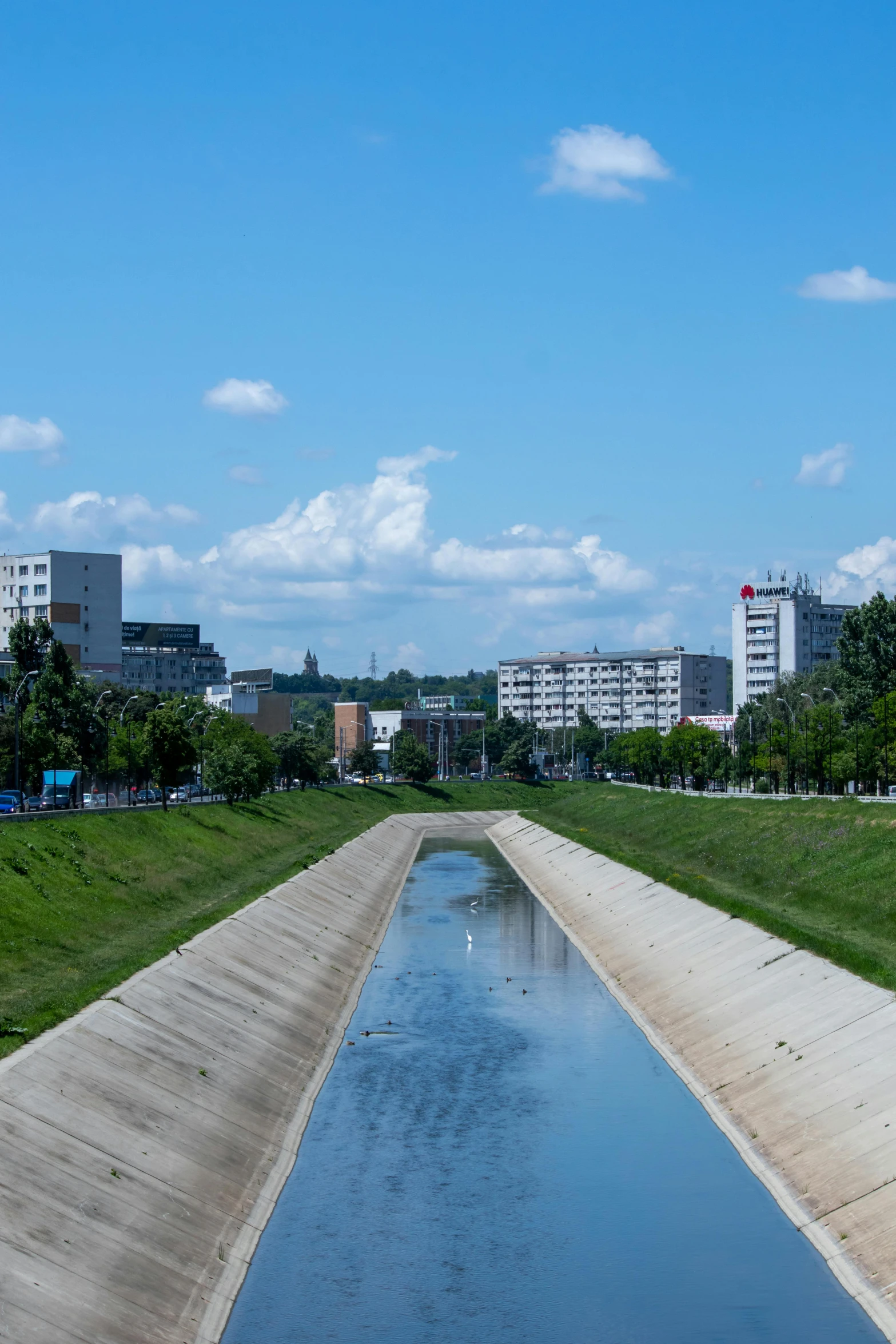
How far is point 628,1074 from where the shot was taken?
131 ft

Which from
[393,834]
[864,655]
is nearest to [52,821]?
[393,834]

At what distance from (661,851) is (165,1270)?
248ft

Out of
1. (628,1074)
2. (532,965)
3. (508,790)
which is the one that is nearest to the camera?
(628,1074)

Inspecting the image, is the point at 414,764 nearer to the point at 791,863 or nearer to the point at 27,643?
the point at 27,643

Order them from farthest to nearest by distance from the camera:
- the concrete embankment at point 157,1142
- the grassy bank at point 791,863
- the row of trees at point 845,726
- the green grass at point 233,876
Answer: the row of trees at point 845,726 → the grassy bank at point 791,863 → the green grass at point 233,876 → the concrete embankment at point 157,1142

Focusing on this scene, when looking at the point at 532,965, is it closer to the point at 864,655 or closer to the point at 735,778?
the point at 864,655

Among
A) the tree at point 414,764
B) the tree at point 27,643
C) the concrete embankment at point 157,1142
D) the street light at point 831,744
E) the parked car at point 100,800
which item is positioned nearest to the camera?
the concrete embankment at point 157,1142

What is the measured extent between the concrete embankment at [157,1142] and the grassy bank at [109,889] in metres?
1.35

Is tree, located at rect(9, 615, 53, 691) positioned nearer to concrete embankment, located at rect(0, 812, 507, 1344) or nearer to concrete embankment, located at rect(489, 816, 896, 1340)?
concrete embankment, located at rect(489, 816, 896, 1340)

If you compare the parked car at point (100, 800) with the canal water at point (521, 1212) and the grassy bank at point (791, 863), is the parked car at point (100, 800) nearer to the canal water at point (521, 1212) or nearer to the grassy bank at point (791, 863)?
the grassy bank at point (791, 863)

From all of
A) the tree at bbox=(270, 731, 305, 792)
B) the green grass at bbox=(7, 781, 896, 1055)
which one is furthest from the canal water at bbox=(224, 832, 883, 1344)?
the tree at bbox=(270, 731, 305, 792)

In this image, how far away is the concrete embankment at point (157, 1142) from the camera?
2083cm

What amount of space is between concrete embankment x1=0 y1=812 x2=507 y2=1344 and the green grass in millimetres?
1680

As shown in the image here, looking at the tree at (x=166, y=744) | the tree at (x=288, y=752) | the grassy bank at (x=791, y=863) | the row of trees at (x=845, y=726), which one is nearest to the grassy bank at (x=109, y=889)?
the tree at (x=166, y=744)
